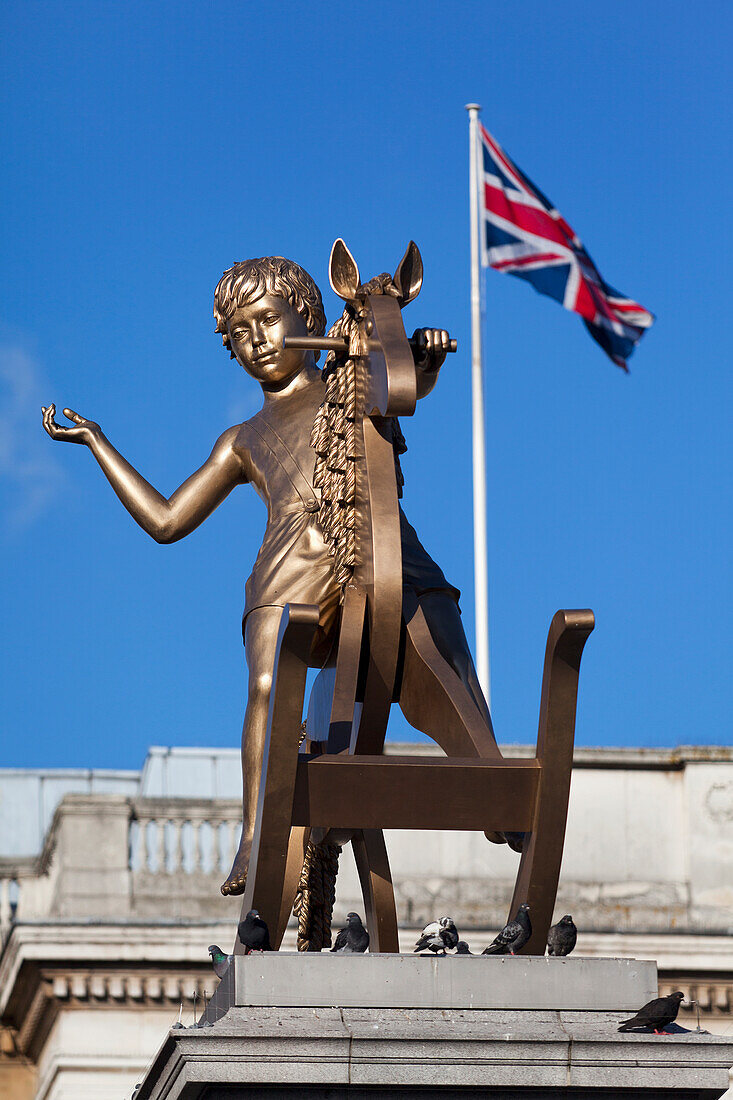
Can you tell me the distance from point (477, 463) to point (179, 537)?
55.5ft

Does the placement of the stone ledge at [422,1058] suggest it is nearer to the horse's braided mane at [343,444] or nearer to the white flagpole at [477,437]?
the horse's braided mane at [343,444]

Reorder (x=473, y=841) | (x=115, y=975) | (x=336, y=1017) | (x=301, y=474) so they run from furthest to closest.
Answer: (x=473, y=841), (x=115, y=975), (x=301, y=474), (x=336, y=1017)

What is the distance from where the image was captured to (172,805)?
2786 centimetres

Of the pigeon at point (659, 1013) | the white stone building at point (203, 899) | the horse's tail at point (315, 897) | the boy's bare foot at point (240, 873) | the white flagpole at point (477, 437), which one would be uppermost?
the white flagpole at point (477, 437)

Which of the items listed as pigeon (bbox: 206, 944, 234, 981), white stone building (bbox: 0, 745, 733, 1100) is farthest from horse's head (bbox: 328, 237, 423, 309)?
white stone building (bbox: 0, 745, 733, 1100)

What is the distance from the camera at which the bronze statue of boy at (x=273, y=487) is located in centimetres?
1100

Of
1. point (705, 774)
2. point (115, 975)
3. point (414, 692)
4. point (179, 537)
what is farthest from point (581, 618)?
point (705, 774)

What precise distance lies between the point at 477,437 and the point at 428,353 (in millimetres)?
18016

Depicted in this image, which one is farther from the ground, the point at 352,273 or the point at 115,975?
the point at 115,975

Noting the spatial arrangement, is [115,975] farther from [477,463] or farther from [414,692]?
[414,692]

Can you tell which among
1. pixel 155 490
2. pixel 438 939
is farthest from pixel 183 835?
pixel 438 939

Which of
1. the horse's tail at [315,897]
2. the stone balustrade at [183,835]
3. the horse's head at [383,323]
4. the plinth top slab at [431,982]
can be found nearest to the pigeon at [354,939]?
the plinth top slab at [431,982]

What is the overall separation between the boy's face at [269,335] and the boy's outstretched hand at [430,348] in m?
1.37

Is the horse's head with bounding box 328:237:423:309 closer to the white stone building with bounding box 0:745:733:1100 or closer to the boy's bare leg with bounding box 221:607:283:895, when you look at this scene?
the boy's bare leg with bounding box 221:607:283:895
